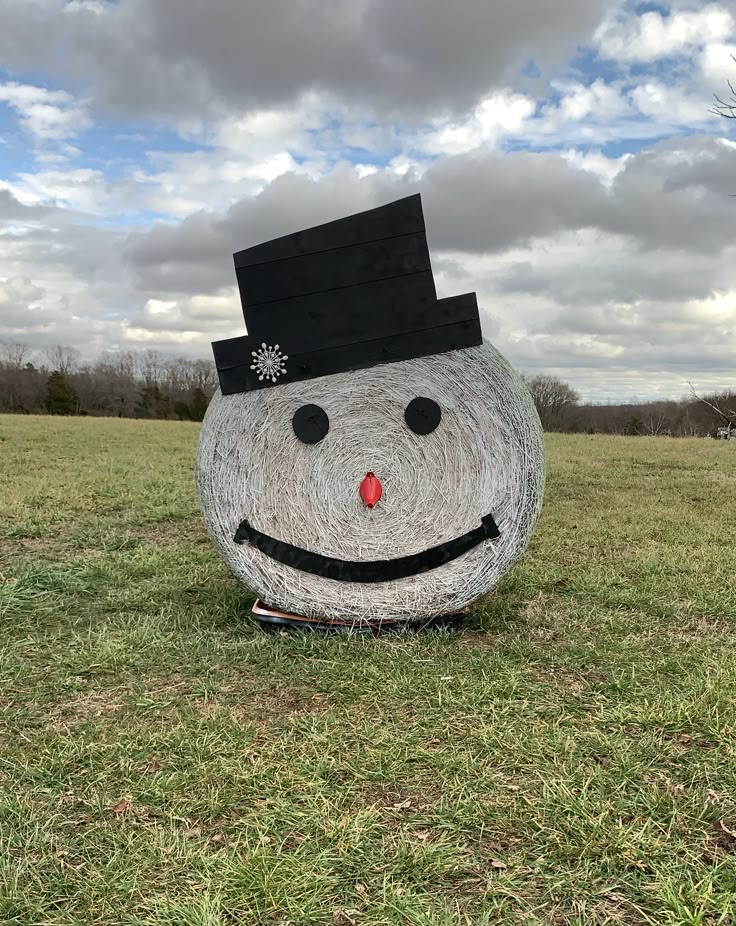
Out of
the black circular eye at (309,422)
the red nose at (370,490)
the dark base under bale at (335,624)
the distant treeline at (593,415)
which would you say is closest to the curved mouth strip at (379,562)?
the dark base under bale at (335,624)

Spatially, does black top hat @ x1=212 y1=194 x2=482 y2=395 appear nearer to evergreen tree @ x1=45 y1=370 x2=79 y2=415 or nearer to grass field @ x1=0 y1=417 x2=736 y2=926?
grass field @ x1=0 y1=417 x2=736 y2=926

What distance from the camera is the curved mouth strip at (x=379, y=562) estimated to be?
487 centimetres

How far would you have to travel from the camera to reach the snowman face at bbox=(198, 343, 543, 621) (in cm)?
485

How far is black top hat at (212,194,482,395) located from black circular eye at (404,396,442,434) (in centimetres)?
32

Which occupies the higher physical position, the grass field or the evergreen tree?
the evergreen tree

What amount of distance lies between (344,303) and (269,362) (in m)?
0.64

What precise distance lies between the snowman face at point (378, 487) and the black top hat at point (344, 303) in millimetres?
153

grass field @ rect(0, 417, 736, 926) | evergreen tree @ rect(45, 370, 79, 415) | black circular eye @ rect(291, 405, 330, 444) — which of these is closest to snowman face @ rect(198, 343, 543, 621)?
black circular eye @ rect(291, 405, 330, 444)

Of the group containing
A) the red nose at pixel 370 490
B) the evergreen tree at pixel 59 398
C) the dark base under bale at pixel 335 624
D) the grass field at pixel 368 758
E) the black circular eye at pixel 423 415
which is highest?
the evergreen tree at pixel 59 398

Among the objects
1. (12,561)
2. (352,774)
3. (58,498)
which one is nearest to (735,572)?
(352,774)

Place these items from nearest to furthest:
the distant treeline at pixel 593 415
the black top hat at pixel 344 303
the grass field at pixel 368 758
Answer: the grass field at pixel 368 758
the black top hat at pixel 344 303
the distant treeline at pixel 593 415

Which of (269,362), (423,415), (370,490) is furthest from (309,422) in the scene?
(423,415)

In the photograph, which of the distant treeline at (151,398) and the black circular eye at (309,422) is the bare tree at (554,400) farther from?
the black circular eye at (309,422)

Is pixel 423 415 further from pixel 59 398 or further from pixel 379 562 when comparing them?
pixel 59 398
